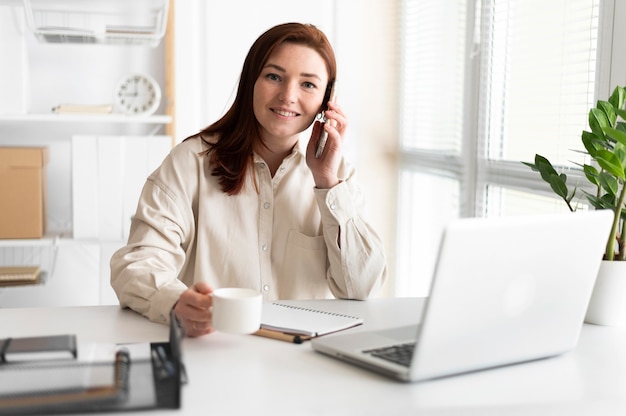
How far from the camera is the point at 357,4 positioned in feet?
11.5

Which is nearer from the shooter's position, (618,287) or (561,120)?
(618,287)

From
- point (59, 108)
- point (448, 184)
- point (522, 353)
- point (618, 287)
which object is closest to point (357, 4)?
point (448, 184)

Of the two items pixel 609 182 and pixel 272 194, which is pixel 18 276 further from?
pixel 609 182

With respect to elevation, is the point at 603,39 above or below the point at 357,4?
below

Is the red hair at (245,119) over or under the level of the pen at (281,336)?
over

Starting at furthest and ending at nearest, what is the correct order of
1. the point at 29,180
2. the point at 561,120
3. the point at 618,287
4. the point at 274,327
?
the point at 29,180 < the point at 561,120 < the point at 618,287 < the point at 274,327

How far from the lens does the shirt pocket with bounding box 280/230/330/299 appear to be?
190 centimetres

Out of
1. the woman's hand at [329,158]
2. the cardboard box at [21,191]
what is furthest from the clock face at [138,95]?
the woman's hand at [329,158]

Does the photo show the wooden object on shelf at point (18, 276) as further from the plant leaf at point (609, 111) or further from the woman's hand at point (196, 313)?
the plant leaf at point (609, 111)

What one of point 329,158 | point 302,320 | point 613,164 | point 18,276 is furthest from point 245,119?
point 18,276

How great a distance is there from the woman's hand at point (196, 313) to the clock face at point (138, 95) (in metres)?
1.83

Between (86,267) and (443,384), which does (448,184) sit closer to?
(86,267)

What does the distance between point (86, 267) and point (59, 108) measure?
703 mm

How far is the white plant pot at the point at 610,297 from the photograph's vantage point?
1.51 m
